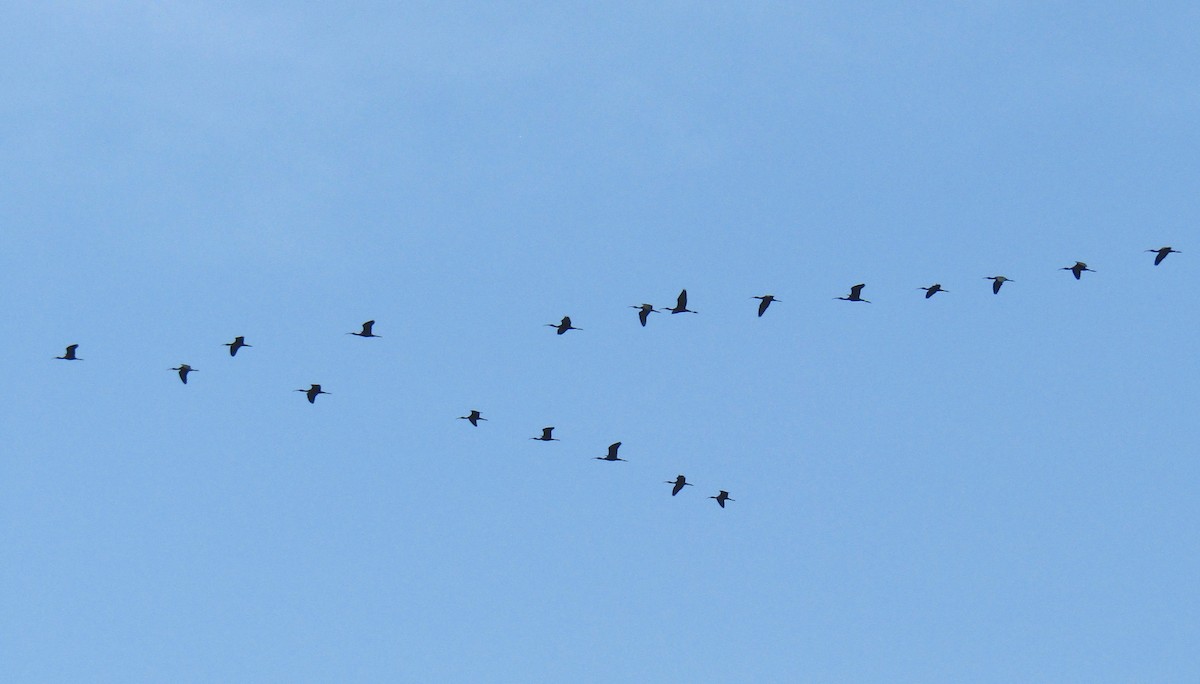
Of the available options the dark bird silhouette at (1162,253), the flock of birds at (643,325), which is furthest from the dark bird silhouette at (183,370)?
the dark bird silhouette at (1162,253)

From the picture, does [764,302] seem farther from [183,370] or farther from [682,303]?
[183,370]

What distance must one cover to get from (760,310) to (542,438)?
49.1ft

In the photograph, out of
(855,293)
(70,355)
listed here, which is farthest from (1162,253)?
(70,355)

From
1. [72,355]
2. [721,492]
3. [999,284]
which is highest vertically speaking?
[999,284]

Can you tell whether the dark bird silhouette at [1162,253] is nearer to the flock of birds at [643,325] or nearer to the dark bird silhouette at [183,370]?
the flock of birds at [643,325]

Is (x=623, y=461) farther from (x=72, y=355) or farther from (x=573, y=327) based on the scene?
(x=72, y=355)

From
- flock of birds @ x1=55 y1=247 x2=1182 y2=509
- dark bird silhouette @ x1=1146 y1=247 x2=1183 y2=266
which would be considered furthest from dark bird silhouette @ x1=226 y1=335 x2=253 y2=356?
dark bird silhouette @ x1=1146 y1=247 x2=1183 y2=266

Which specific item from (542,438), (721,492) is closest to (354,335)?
(542,438)

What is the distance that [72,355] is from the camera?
73312mm

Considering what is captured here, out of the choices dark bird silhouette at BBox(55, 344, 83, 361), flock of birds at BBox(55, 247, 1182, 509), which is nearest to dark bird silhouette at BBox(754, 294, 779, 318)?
flock of birds at BBox(55, 247, 1182, 509)

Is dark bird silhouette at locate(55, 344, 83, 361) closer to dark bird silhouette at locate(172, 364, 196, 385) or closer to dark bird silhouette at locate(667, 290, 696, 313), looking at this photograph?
dark bird silhouette at locate(172, 364, 196, 385)

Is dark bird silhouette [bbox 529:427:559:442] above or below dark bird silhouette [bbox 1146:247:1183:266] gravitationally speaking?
below

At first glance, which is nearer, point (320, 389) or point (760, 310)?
point (760, 310)

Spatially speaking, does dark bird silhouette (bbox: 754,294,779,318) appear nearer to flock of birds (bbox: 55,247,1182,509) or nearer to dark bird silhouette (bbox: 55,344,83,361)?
flock of birds (bbox: 55,247,1182,509)
